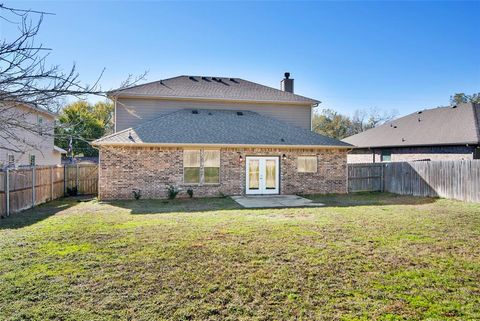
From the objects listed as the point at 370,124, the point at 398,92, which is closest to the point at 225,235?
the point at 398,92

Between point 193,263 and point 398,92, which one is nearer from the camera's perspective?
point 193,263

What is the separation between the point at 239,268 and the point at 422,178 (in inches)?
538

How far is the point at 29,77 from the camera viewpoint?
2428mm

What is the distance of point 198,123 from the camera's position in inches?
631

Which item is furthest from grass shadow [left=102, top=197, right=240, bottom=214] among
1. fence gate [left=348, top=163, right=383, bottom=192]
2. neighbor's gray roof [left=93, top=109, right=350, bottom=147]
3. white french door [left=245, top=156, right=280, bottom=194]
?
fence gate [left=348, top=163, right=383, bottom=192]

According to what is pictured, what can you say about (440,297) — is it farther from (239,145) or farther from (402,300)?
(239,145)

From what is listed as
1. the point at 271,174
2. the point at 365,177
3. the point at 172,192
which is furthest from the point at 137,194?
the point at 365,177

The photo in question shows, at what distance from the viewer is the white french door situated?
15.0m

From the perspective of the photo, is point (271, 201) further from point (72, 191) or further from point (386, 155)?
point (386, 155)

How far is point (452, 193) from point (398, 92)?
22290 mm

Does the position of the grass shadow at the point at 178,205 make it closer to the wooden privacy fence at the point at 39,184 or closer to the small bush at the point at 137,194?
the small bush at the point at 137,194

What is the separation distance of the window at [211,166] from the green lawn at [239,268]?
5170mm

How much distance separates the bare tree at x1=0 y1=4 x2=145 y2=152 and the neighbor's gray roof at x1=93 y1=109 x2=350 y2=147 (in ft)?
34.2

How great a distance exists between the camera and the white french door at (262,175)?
49.2ft
